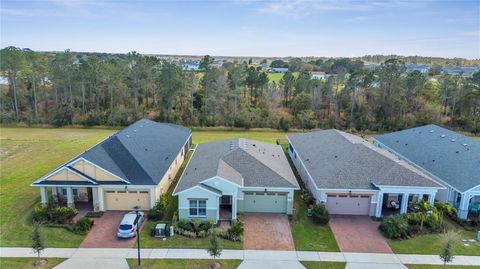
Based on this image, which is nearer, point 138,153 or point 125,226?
point 125,226

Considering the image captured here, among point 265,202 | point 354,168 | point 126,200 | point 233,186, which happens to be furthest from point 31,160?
point 354,168

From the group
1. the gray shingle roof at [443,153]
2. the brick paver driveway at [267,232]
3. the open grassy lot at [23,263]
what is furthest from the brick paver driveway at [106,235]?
the gray shingle roof at [443,153]

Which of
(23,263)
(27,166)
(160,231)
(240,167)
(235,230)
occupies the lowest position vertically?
(23,263)

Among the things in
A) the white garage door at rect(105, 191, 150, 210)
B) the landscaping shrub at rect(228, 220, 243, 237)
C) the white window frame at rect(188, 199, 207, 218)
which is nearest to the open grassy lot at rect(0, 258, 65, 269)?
the white garage door at rect(105, 191, 150, 210)

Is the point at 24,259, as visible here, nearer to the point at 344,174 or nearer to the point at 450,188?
the point at 344,174

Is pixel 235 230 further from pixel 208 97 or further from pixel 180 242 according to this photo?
pixel 208 97

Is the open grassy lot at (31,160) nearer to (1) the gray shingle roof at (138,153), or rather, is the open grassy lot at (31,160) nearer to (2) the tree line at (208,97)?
(2) the tree line at (208,97)

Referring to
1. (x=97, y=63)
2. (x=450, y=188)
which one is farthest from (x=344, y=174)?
(x=97, y=63)
